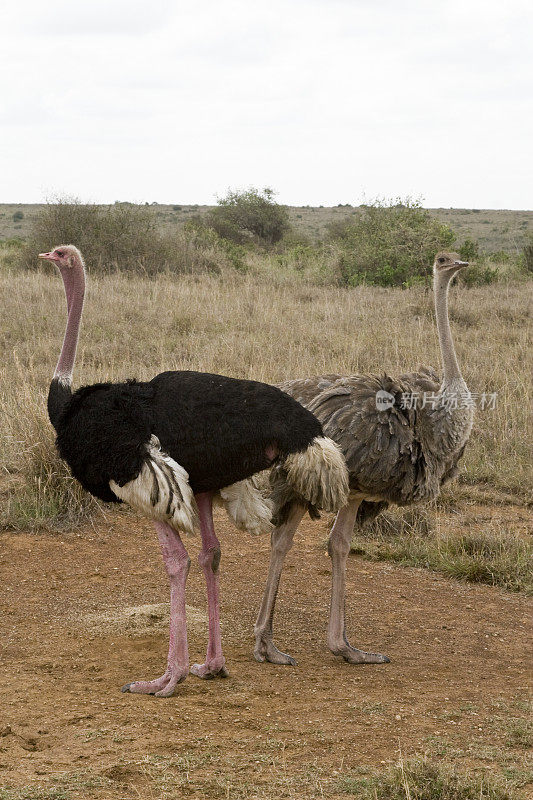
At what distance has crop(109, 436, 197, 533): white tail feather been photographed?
11.8ft

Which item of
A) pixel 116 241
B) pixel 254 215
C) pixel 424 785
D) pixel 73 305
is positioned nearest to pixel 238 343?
pixel 73 305

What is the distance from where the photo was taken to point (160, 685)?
379cm

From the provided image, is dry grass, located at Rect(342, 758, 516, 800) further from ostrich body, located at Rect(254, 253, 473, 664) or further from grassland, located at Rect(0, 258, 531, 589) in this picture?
grassland, located at Rect(0, 258, 531, 589)

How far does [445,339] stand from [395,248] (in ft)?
34.0

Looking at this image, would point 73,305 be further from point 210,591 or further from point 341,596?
point 341,596

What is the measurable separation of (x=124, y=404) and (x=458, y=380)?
1.94 m

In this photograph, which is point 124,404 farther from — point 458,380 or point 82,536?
point 82,536

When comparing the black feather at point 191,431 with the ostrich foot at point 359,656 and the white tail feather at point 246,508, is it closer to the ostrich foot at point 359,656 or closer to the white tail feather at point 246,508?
the white tail feather at point 246,508

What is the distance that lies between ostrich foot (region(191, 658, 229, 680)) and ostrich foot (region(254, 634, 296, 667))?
12.9 inches

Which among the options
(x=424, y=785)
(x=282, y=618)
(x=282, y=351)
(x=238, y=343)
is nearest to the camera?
(x=424, y=785)

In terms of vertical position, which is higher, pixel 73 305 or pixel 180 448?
pixel 73 305

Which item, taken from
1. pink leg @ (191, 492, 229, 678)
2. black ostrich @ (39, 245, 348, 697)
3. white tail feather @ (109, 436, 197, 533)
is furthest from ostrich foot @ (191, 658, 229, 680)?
white tail feather @ (109, 436, 197, 533)

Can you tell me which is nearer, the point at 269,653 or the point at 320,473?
the point at 320,473

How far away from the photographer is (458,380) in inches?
195
